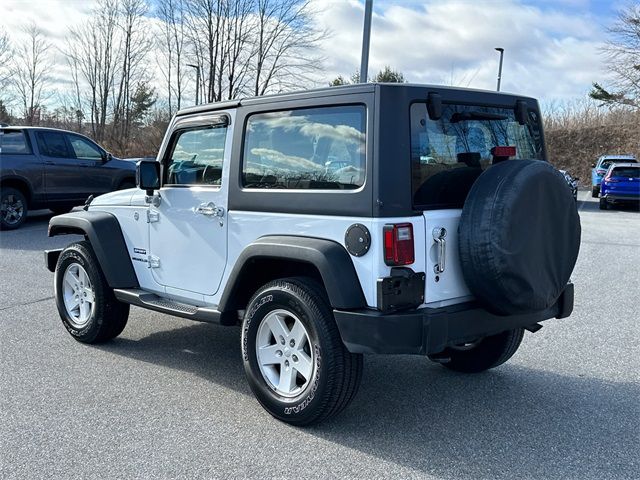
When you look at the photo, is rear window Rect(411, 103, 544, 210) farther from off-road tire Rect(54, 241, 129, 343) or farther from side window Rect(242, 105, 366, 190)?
off-road tire Rect(54, 241, 129, 343)

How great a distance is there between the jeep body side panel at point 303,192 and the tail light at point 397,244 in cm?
16

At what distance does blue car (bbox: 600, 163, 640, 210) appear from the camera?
64.0 feet

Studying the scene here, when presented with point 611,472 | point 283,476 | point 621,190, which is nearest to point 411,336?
point 283,476

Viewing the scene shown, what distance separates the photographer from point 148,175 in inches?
188

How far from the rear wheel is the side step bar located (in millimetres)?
8315

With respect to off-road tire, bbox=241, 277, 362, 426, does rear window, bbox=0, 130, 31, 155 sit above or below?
above

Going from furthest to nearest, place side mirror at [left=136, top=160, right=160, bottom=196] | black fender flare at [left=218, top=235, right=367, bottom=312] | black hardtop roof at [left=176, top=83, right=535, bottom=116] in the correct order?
side mirror at [left=136, top=160, right=160, bottom=196], black hardtop roof at [left=176, top=83, right=535, bottom=116], black fender flare at [left=218, top=235, right=367, bottom=312]

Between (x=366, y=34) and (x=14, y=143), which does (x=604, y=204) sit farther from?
(x=14, y=143)

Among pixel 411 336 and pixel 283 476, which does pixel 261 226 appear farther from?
pixel 283 476

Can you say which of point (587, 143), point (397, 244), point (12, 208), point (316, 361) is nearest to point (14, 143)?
point (12, 208)

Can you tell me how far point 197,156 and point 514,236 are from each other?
2415 mm

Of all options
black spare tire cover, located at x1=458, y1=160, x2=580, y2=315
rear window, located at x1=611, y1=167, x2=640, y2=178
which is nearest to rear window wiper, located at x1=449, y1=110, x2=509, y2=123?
black spare tire cover, located at x1=458, y1=160, x2=580, y2=315

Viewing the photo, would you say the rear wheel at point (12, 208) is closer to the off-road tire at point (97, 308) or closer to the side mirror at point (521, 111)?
the off-road tire at point (97, 308)

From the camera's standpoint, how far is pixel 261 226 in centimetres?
403
